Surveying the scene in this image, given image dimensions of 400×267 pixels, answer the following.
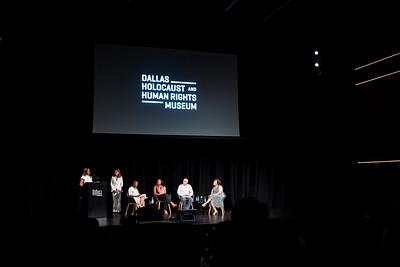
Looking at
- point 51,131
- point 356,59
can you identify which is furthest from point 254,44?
point 51,131

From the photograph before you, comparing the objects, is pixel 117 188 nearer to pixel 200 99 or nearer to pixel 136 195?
pixel 136 195

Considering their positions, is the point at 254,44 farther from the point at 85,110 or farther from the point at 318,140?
the point at 85,110

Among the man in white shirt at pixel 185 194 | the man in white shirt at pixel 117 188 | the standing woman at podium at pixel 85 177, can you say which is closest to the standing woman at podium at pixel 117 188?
the man in white shirt at pixel 117 188

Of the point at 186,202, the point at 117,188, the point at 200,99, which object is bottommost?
the point at 186,202

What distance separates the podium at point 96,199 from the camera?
26.7ft

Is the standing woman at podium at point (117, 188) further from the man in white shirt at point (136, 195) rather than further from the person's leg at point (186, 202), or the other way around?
the person's leg at point (186, 202)

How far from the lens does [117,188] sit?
9.37 m

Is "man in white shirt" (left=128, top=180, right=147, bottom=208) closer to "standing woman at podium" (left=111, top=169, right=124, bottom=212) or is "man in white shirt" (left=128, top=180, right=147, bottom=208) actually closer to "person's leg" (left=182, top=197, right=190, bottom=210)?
"standing woman at podium" (left=111, top=169, right=124, bottom=212)

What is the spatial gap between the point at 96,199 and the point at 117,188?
1142mm

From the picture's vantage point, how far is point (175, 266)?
2.35 metres

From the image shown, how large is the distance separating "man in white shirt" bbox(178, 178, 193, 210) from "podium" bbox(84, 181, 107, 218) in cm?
197

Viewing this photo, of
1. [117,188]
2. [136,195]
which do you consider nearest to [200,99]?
[136,195]

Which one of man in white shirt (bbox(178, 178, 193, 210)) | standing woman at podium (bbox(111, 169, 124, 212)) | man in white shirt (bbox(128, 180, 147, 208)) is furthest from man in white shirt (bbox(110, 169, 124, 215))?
man in white shirt (bbox(178, 178, 193, 210))

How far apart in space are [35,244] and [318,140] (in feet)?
28.6
